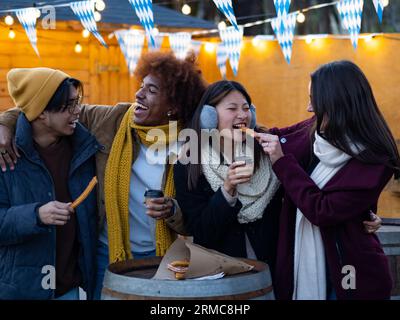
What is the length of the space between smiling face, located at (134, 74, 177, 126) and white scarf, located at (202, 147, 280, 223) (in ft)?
1.25

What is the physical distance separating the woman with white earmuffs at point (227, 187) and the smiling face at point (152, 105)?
26cm

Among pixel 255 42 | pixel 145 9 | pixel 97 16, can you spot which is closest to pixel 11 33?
pixel 97 16

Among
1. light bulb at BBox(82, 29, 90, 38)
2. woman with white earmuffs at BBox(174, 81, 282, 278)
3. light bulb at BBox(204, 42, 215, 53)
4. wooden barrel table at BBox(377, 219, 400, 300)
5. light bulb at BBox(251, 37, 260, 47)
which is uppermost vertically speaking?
light bulb at BBox(82, 29, 90, 38)


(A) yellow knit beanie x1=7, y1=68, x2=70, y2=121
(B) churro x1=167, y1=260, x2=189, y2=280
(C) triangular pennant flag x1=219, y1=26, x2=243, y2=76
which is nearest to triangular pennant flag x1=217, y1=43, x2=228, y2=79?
(C) triangular pennant flag x1=219, y1=26, x2=243, y2=76

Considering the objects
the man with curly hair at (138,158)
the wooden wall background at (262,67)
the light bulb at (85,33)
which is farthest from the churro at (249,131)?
the light bulb at (85,33)

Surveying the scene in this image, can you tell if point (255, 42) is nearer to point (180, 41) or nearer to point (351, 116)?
point (180, 41)

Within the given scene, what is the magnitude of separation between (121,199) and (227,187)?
2.07 feet

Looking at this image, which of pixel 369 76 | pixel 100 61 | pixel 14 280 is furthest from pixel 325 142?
pixel 100 61

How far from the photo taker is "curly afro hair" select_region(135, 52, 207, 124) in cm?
374

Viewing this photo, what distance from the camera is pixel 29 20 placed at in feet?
23.5

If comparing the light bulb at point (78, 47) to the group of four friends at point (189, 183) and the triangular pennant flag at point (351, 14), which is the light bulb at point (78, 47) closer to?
the triangular pennant flag at point (351, 14)

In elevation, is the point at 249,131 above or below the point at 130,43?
below

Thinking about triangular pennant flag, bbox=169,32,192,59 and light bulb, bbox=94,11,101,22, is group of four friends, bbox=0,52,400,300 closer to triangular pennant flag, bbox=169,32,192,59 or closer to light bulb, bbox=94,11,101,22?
light bulb, bbox=94,11,101,22

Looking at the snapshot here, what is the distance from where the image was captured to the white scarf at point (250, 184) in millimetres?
3328
